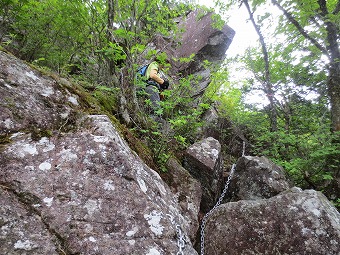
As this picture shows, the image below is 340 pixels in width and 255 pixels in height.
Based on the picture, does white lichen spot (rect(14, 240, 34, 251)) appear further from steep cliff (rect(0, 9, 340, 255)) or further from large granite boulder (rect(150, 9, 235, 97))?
large granite boulder (rect(150, 9, 235, 97))

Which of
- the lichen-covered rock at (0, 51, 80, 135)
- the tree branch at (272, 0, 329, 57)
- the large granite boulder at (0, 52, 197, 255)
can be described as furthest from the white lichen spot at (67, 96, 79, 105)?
the tree branch at (272, 0, 329, 57)

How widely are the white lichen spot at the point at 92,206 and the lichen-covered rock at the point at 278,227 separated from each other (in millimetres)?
2485

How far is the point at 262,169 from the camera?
5.92 metres

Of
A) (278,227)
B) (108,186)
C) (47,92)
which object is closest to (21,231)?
(108,186)

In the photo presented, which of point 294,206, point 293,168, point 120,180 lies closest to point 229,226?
point 294,206

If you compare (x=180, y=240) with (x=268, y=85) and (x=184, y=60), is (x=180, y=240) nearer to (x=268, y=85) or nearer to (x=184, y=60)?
(x=184, y=60)

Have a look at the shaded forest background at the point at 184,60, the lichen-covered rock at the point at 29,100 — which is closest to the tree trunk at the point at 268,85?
the shaded forest background at the point at 184,60

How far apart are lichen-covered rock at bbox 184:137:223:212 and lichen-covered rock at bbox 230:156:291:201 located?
0.55 meters

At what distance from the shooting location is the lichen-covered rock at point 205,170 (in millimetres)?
5375

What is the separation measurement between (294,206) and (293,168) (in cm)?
325

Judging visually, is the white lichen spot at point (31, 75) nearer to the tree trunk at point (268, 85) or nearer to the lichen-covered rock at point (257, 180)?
the lichen-covered rock at point (257, 180)

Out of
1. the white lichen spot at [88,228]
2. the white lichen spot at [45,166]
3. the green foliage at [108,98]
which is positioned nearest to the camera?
the white lichen spot at [88,228]

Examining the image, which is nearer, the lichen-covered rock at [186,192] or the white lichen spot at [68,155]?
the white lichen spot at [68,155]

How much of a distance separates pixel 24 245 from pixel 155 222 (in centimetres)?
111
